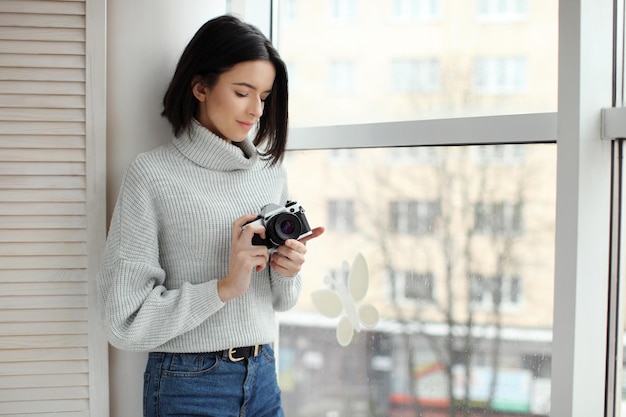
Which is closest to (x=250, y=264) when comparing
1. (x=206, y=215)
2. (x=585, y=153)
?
(x=206, y=215)

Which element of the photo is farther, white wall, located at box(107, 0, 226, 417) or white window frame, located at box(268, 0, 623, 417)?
white wall, located at box(107, 0, 226, 417)

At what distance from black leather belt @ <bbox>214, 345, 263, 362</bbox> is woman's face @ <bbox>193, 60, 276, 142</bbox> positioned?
0.43m

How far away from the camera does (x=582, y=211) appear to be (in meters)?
1.22

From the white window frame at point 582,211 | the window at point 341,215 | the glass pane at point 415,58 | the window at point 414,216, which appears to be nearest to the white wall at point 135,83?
the glass pane at point 415,58

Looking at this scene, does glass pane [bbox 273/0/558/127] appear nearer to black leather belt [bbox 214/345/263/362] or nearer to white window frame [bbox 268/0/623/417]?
white window frame [bbox 268/0/623/417]

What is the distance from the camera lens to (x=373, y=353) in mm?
1623

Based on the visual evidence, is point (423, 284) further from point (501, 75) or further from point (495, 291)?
point (501, 75)

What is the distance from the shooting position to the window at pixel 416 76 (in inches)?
58.2

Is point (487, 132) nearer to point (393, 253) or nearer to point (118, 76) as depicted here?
point (393, 253)

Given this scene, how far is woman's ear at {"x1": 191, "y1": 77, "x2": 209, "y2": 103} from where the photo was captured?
4.66 ft

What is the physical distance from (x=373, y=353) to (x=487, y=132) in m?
0.60

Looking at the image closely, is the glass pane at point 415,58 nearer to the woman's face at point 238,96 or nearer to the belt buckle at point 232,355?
the woman's face at point 238,96

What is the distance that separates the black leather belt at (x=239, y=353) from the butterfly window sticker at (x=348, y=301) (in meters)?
0.33

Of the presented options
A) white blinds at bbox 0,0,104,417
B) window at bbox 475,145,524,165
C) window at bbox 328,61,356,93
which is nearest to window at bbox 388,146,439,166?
window at bbox 475,145,524,165
